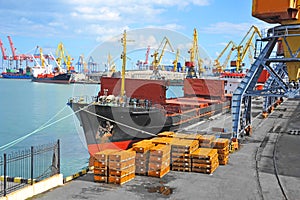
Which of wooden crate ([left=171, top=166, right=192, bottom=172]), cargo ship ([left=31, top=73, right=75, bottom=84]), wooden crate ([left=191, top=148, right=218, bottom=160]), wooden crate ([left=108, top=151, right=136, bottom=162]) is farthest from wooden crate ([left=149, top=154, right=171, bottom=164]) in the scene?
cargo ship ([left=31, top=73, right=75, bottom=84])

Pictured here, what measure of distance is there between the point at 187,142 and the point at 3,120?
44.3 meters

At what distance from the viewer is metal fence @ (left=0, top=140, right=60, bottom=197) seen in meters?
13.6

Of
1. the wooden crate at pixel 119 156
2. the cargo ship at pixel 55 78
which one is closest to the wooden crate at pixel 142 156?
the wooden crate at pixel 119 156

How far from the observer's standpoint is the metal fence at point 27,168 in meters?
13.6

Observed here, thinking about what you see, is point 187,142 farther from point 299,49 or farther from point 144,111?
point 299,49

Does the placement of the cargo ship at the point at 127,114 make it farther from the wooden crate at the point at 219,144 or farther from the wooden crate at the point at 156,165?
the wooden crate at the point at 156,165

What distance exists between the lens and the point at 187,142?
1822 centimetres

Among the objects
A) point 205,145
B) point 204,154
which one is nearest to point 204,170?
point 204,154

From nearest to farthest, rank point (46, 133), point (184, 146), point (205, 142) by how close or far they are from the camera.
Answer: point (184, 146) < point (205, 142) < point (46, 133)

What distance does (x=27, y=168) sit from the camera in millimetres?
27203

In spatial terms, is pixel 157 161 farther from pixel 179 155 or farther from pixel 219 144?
pixel 219 144

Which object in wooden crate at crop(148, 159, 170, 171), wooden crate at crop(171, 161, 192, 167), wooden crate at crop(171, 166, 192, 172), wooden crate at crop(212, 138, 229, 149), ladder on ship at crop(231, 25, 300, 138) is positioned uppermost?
ladder on ship at crop(231, 25, 300, 138)

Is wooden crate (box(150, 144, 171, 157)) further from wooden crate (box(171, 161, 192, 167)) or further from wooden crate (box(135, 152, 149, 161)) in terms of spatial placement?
wooden crate (box(171, 161, 192, 167))

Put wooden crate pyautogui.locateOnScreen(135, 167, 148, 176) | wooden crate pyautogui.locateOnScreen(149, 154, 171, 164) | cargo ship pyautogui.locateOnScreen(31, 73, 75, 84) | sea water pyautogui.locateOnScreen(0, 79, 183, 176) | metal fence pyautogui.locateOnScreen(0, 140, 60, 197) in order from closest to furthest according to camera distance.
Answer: metal fence pyautogui.locateOnScreen(0, 140, 60, 197)
wooden crate pyautogui.locateOnScreen(149, 154, 171, 164)
wooden crate pyautogui.locateOnScreen(135, 167, 148, 176)
sea water pyautogui.locateOnScreen(0, 79, 183, 176)
cargo ship pyautogui.locateOnScreen(31, 73, 75, 84)
